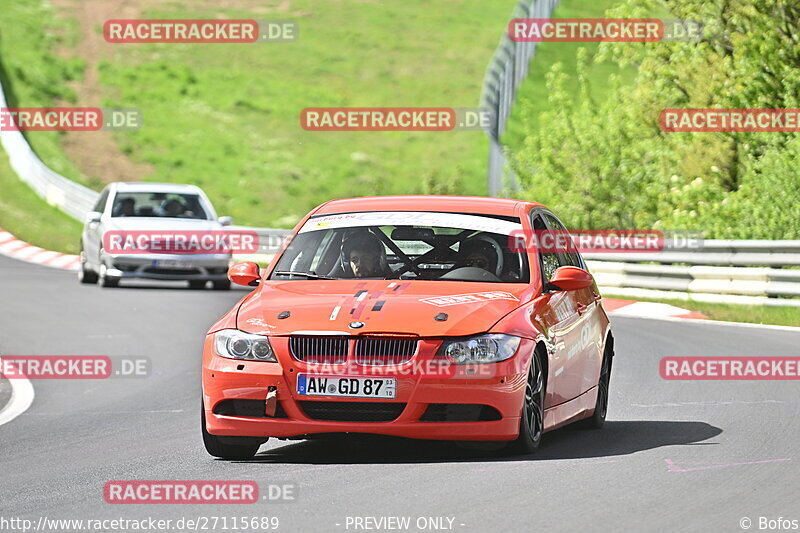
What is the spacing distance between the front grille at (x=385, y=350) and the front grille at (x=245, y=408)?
1.70 feet

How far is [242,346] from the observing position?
8570 mm

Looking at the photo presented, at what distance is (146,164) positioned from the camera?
64.7 metres

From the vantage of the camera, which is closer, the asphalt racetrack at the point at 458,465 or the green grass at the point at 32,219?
the asphalt racetrack at the point at 458,465

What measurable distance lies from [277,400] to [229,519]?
5.15 feet

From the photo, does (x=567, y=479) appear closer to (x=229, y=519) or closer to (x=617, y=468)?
(x=617, y=468)

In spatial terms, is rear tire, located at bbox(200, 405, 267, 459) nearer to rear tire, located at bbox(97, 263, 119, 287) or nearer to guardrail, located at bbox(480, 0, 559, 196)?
rear tire, located at bbox(97, 263, 119, 287)

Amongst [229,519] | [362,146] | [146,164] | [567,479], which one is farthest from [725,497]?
[362,146]

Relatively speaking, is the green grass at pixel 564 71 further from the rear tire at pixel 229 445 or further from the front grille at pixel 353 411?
the front grille at pixel 353 411

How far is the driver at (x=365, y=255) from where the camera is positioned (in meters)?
9.55

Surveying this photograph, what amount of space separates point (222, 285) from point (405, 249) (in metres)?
15.5

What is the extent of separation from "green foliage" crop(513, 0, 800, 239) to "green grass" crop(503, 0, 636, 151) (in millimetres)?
20400

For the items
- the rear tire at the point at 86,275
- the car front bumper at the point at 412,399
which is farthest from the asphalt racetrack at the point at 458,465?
the rear tire at the point at 86,275

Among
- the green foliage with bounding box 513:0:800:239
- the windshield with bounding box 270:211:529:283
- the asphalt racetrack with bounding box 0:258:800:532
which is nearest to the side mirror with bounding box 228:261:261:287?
the windshield with bounding box 270:211:529:283

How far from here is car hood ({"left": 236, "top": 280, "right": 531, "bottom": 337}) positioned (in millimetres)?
8383
